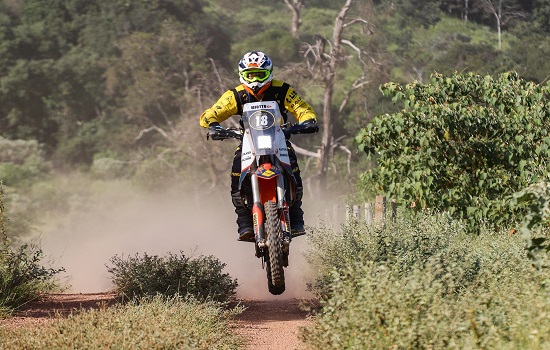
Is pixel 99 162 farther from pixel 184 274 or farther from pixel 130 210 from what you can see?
pixel 184 274

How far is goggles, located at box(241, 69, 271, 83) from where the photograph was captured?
38.0 ft

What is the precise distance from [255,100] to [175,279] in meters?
2.12

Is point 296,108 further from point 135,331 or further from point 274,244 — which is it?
point 135,331

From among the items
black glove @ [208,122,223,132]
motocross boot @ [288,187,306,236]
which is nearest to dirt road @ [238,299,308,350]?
motocross boot @ [288,187,306,236]

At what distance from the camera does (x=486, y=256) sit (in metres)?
11.5

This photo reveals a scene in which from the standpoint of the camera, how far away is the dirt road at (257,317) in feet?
32.7

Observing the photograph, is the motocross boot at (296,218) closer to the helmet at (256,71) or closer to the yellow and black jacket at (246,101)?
the yellow and black jacket at (246,101)

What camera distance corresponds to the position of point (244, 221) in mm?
11547

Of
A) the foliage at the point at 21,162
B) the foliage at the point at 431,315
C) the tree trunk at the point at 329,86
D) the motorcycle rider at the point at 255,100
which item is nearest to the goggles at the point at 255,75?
the motorcycle rider at the point at 255,100

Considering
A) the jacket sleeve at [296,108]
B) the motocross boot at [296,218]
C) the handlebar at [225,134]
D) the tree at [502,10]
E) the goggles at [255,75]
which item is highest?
the tree at [502,10]

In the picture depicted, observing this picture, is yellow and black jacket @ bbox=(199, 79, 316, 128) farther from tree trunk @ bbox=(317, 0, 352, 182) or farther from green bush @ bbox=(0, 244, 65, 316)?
tree trunk @ bbox=(317, 0, 352, 182)

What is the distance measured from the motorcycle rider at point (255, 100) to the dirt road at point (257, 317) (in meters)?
0.91

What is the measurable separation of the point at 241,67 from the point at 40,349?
14.8ft

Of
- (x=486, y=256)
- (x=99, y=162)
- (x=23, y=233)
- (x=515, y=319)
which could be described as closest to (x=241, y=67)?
(x=486, y=256)
